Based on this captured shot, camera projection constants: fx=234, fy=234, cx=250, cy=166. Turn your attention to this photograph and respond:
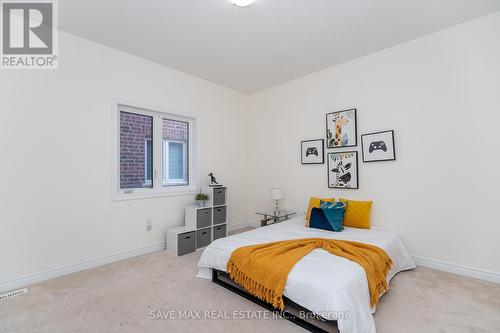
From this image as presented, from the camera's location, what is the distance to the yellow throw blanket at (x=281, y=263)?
6.16ft

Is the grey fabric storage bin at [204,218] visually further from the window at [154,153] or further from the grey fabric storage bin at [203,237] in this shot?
the window at [154,153]

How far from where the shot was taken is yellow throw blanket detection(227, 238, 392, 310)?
1.88 meters

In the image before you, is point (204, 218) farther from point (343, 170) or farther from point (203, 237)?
point (343, 170)

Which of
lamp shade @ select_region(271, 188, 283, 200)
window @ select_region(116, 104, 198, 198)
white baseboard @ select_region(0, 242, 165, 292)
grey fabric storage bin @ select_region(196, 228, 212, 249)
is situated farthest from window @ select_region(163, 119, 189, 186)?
lamp shade @ select_region(271, 188, 283, 200)

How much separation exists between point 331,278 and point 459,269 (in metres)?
1.98

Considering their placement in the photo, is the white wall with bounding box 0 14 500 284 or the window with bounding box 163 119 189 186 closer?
the white wall with bounding box 0 14 500 284

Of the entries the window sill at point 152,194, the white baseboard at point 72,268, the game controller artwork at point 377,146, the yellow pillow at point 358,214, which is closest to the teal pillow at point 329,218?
the yellow pillow at point 358,214

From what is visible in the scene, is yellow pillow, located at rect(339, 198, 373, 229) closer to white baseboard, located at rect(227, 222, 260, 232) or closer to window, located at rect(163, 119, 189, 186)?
white baseboard, located at rect(227, 222, 260, 232)

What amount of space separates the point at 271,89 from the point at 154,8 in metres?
2.59

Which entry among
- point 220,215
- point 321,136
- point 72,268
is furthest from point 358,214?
point 72,268

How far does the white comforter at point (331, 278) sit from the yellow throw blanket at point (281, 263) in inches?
2.7

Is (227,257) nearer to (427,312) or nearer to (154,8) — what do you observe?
(427,312)

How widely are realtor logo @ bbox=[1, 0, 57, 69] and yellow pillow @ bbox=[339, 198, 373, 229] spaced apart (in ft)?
13.3

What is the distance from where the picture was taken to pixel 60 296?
223 centimetres
